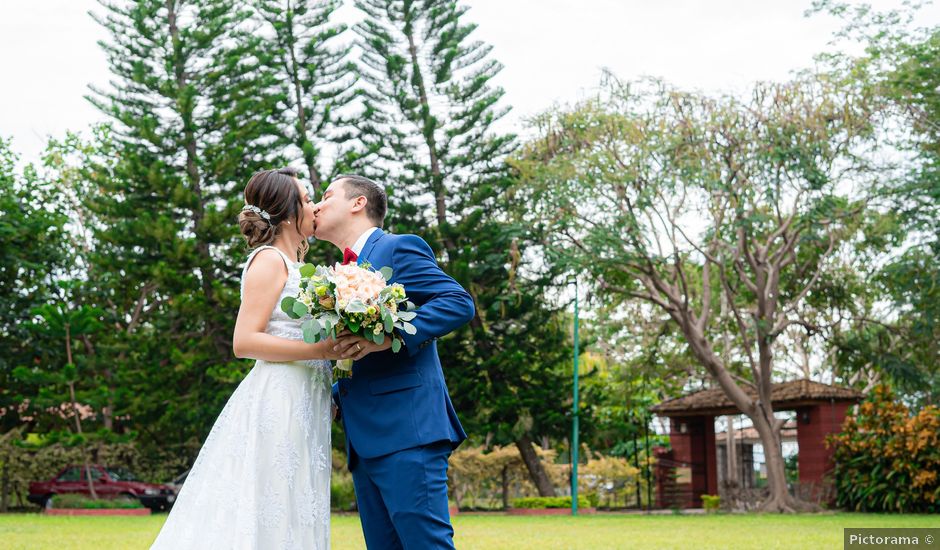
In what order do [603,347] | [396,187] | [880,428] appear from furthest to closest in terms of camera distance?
[603,347] → [396,187] → [880,428]

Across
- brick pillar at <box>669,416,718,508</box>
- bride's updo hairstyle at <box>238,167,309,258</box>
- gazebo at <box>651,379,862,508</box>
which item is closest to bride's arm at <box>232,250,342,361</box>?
bride's updo hairstyle at <box>238,167,309,258</box>

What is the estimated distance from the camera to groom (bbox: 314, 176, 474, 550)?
305cm

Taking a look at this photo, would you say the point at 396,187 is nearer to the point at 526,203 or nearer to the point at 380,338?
the point at 526,203

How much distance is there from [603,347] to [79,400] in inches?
540

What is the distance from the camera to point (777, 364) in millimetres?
32031

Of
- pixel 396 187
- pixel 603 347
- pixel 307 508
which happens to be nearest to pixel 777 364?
pixel 603 347

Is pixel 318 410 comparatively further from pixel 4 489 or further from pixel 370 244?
pixel 4 489

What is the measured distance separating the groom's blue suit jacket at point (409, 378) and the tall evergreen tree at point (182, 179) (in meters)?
17.6

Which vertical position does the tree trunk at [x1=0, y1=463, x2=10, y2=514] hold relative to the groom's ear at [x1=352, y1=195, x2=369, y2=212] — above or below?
below

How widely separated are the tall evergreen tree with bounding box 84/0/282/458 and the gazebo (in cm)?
1122

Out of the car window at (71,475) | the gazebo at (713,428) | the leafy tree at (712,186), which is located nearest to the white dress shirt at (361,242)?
the leafy tree at (712,186)

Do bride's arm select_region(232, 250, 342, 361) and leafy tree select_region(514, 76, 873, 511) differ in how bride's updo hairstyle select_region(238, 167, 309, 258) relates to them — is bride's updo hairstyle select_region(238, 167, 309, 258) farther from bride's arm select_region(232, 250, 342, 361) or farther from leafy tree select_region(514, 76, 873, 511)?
leafy tree select_region(514, 76, 873, 511)

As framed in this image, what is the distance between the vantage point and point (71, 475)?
2219 centimetres

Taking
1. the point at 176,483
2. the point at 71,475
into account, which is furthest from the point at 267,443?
the point at 176,483
